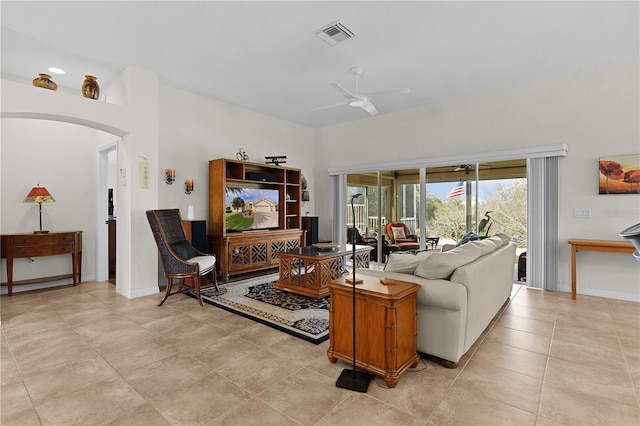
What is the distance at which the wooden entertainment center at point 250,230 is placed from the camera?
201 inches

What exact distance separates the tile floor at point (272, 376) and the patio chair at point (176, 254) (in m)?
0.56

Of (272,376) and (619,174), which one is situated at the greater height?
(619,174)

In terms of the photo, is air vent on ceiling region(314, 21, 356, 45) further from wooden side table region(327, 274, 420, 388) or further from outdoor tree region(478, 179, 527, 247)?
outdoor tree region(478, 179, 527, 247)

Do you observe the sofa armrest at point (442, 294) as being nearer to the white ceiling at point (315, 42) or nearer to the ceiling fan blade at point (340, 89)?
the ceiling fan blade at point (340, 89)

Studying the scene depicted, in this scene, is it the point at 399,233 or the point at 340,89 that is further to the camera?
the point at 399,233

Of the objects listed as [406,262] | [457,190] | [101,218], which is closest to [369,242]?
[457,190]

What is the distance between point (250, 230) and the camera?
223 inches

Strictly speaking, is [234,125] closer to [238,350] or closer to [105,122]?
[105,122]

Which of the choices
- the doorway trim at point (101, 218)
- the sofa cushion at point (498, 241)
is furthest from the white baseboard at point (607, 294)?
the doorway trim at point (101, 218)

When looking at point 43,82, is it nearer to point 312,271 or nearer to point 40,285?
point 40,285

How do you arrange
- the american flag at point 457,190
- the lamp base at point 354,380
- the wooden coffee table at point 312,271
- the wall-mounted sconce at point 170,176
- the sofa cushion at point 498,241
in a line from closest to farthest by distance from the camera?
the lamp base at point 354,380 < the sofa cushion at point 498,241 < the wooden coffee table at point 312,271 < the wall-mounted sconce at point 170,176 < the american flag at point 457,190

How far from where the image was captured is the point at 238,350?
263 centimetres

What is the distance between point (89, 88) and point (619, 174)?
23.0 ft

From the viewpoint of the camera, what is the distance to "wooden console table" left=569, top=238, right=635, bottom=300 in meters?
3.75
